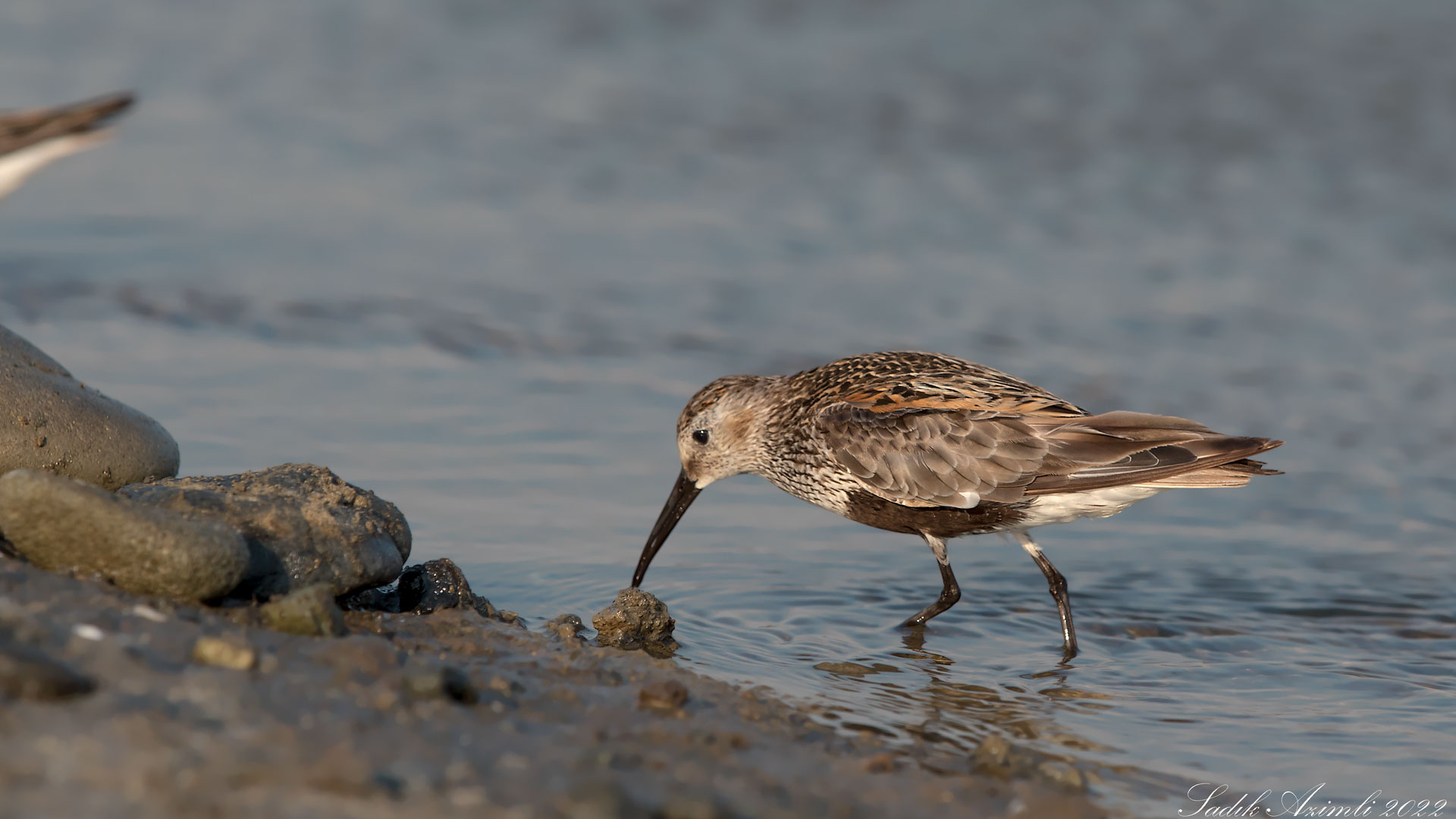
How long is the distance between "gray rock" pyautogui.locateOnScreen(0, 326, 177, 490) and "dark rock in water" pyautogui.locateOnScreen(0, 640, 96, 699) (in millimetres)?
1978

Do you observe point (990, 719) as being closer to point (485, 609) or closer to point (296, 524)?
point (485, 609)

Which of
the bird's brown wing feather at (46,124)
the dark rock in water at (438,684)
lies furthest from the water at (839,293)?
the bird's brown wing feather at (46,124)

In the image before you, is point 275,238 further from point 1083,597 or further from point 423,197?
point 1083,597

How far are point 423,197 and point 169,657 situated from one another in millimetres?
8985

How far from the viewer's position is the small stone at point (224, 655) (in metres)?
4.34

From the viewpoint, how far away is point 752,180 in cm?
1354

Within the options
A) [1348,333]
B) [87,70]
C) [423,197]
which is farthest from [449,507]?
[87,70]

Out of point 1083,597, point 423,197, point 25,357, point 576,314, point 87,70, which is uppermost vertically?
point 87,70

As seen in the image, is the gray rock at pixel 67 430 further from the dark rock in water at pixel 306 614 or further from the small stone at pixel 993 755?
the small stone at pixel 993 755

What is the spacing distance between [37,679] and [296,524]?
169cm

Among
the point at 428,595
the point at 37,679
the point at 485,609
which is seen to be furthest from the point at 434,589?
the point at 37,679

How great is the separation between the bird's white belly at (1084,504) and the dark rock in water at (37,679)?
4.36 metres

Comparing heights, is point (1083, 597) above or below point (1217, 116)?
below

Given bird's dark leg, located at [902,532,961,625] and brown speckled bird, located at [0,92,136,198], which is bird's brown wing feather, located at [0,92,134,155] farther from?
bird's dark leg, located at [902,532,961,625]
